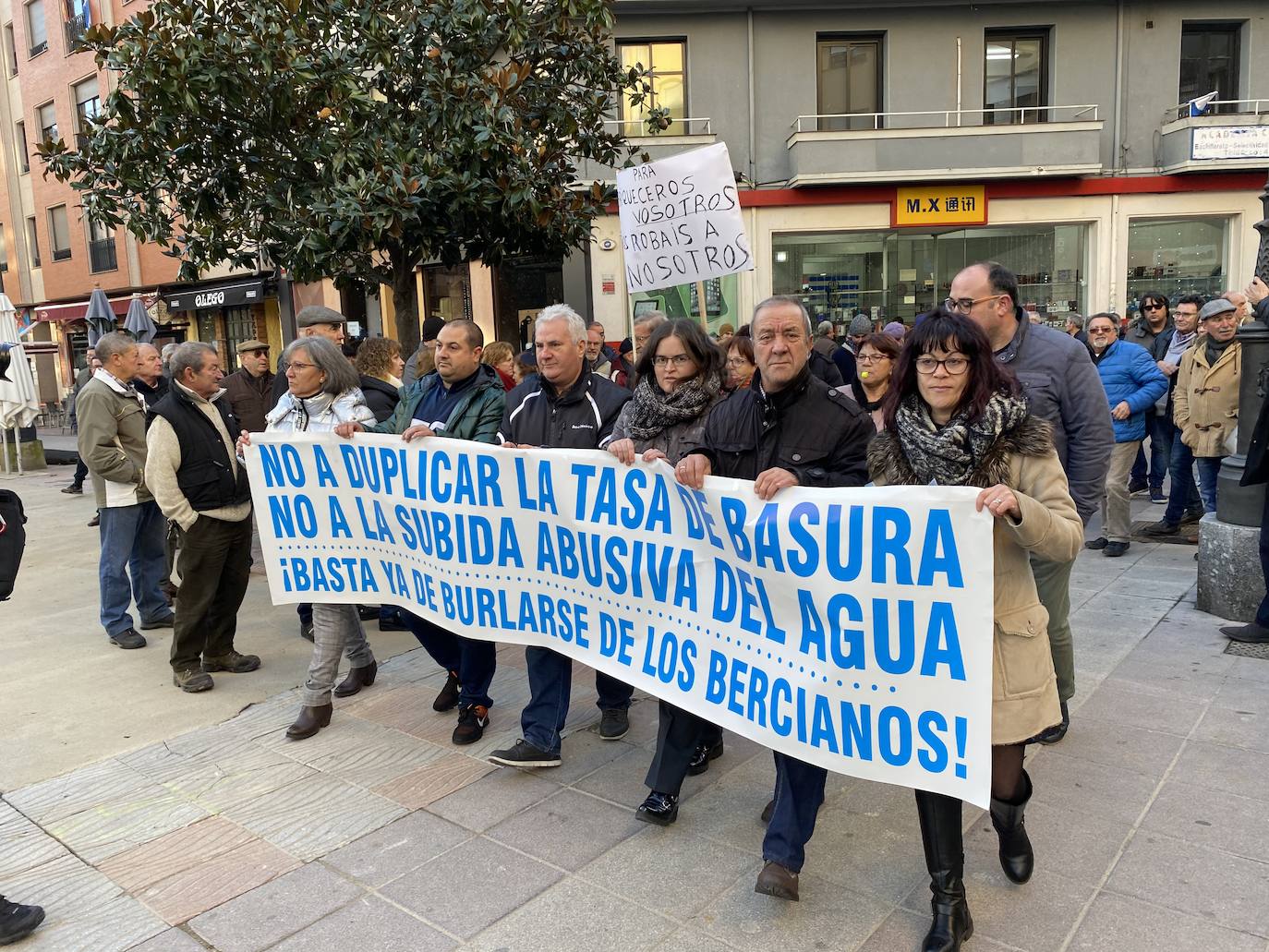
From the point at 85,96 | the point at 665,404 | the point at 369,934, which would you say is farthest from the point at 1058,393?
the point at 85,96

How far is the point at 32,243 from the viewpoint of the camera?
3170 centimetres

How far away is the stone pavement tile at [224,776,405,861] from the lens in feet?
11.4

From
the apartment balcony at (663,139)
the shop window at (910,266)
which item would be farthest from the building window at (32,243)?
the shop window at (910,266)

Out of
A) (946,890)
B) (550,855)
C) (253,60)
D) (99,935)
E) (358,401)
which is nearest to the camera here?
(946,890)

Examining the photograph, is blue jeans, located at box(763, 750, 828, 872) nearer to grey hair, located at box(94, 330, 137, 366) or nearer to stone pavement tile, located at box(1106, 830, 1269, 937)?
stone pavement tile, located at box(1106, 830, 1269, 937)

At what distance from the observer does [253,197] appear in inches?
289

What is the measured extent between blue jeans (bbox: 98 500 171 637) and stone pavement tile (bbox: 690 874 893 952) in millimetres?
4888

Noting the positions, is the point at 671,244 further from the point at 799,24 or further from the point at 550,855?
the point at 799,24

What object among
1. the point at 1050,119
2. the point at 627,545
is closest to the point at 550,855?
the point at 627,545

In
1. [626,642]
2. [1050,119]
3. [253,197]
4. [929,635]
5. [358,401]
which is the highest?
[1050,119]

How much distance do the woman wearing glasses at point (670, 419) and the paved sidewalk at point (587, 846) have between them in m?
0.18

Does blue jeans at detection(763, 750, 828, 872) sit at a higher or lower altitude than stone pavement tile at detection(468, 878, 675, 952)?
higher

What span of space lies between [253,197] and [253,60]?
1225 mm

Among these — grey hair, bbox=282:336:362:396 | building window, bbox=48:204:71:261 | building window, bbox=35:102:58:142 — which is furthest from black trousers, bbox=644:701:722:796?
building window, bbox=35:102:58:142
